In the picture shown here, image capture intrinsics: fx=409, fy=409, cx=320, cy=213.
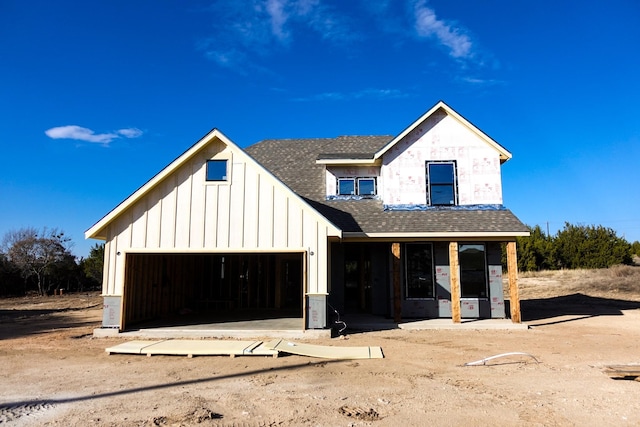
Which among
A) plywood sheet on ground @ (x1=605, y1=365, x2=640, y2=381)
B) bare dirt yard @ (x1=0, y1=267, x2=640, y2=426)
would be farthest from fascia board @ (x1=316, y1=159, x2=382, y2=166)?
plywood sheet on ground @ (x1=605, y1=365, x2=640, y2=381)

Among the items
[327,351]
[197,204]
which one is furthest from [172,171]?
[327,351]

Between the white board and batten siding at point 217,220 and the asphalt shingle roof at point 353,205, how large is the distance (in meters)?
2.25

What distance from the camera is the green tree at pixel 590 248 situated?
35000 mm

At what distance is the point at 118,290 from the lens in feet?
40.2

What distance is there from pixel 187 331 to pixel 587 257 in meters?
36.2

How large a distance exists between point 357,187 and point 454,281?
17.2ft

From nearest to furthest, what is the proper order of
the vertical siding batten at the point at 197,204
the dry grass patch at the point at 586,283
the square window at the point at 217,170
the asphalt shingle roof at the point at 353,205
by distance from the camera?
the vertical siding batten at the point at 197,204 → the square window at the point at 217,170 → the asphalt shingle roof at the point at 353,205 → the dry grass patch at the point at 586,283

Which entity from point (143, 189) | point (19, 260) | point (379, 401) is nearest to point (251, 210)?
point (143, 189)

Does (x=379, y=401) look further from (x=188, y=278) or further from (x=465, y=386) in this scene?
(x=188, y=278)

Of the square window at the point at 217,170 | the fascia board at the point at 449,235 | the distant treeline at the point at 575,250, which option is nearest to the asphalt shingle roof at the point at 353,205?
the fascia board at the point at 449,235

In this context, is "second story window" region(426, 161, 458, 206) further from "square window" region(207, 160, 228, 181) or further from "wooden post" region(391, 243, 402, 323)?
"square window" region(207, 160, 228, 181)

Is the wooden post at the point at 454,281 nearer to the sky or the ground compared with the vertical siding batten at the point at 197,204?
nearer to the ground

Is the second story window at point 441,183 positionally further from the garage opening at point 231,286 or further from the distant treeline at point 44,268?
the distant treeline at point 44,268

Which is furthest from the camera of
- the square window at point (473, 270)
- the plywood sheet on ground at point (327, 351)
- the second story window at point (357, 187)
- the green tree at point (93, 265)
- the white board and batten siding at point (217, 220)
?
the green tree at point (93, 265)
